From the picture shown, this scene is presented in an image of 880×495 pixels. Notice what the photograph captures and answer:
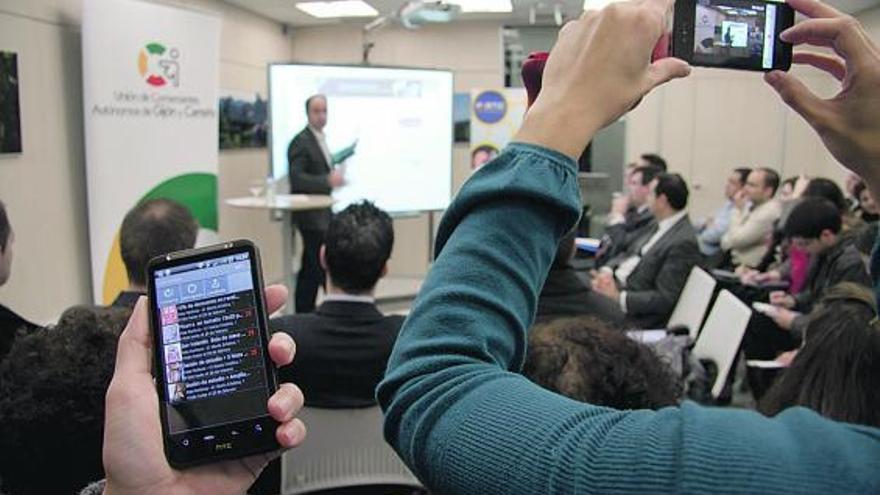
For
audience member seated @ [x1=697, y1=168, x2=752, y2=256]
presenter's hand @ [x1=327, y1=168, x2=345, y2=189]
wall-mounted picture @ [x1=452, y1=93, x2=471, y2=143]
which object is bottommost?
audience member seated @ [x1=697, y1=168, x2=752, y2=256]

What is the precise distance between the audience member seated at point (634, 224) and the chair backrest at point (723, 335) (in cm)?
155

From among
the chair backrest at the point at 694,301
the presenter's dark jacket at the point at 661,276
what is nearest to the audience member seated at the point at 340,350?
the chair backrest at the point at 694,301

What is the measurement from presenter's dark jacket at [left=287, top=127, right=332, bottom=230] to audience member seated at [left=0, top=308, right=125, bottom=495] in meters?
4.00

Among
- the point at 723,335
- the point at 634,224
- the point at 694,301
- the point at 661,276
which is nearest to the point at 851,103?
the point at 723,335

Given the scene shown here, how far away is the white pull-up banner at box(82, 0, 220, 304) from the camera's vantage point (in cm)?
378

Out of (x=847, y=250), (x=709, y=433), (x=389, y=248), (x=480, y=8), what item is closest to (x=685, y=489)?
(x=709, y=433)

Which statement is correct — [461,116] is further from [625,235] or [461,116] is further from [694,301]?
[694,301]

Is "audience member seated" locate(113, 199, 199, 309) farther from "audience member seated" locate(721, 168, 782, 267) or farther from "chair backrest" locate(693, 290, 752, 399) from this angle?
"audience member seated" locate(721, 168, 782, 267)

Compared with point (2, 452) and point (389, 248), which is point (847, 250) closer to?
point (389, 248)

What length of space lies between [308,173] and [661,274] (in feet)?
8.97

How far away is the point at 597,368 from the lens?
1.14 meters

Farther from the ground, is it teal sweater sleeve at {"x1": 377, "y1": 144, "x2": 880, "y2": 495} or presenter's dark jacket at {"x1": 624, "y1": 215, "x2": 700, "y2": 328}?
teal sweater sleeve at {"x1": 377, "y1": 144, "x2": 880, "y2": 495}

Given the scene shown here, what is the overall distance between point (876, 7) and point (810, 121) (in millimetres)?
7334

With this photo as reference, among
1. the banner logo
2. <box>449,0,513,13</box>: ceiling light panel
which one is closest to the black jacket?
the banner logo
